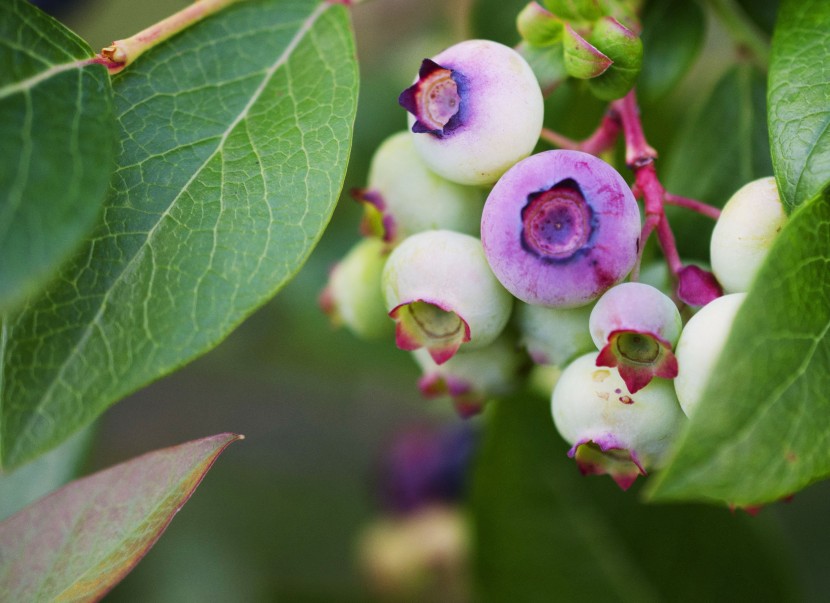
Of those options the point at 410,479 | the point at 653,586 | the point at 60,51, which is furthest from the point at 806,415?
the point at 410,479

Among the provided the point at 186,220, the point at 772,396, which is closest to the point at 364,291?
the point at 186,220

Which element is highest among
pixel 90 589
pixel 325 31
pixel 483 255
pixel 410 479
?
pixel 325 31

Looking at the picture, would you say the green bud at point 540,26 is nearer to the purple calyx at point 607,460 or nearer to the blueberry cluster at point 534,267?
the blueberry cluster at point 534,267

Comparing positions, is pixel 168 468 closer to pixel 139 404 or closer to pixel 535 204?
pixel 535 204

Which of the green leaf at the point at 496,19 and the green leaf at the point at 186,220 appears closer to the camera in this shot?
the green leaf at the point at 186,220

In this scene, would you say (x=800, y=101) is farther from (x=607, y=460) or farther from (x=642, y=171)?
(x=607, y=460)

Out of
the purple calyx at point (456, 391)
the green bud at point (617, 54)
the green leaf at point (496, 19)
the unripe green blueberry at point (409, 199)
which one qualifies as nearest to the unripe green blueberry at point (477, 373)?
the purple calyx at point (456, 391)
